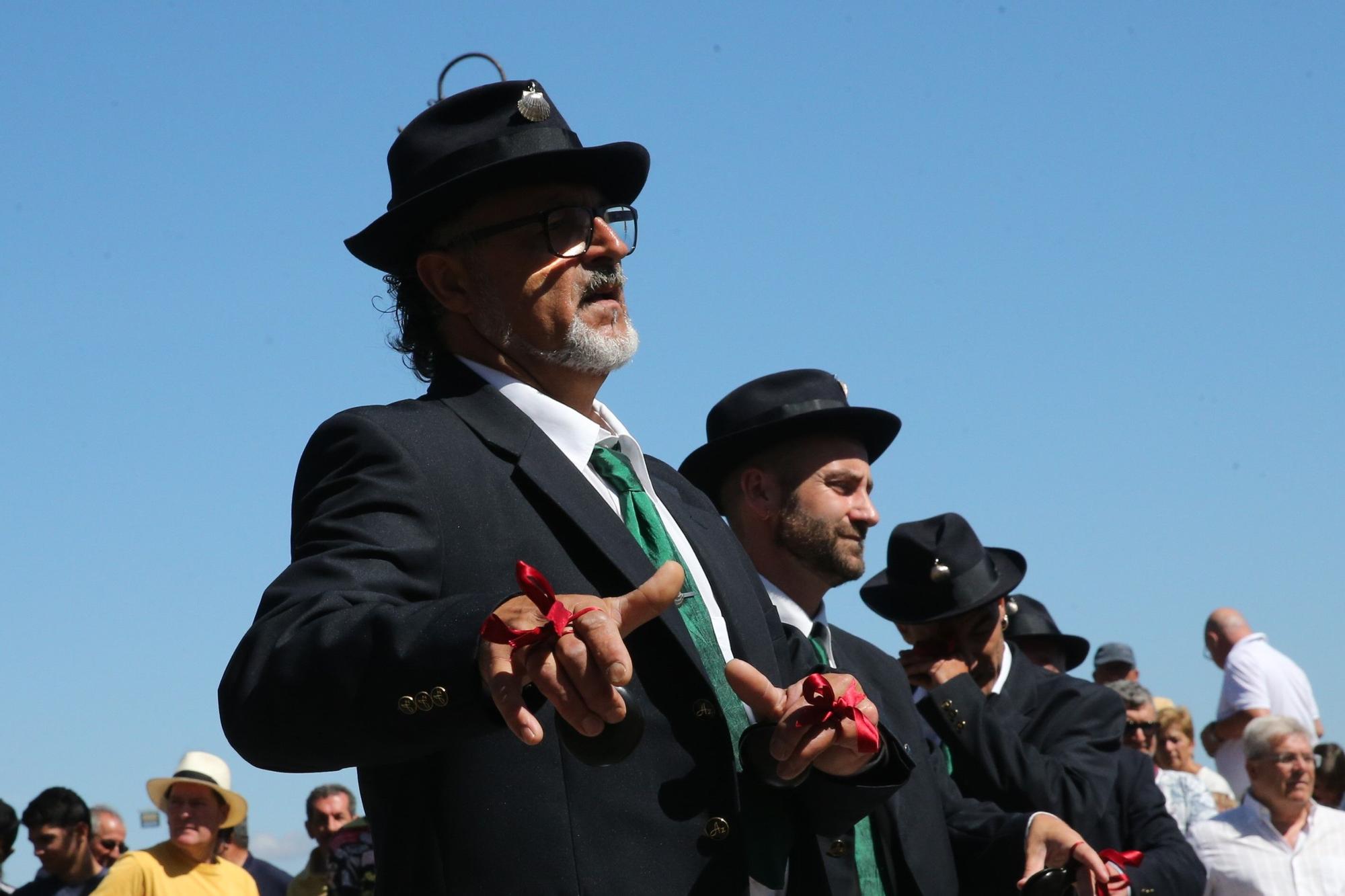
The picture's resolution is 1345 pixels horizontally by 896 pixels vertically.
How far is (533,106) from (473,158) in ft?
0.58

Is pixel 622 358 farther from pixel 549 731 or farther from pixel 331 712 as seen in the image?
pixel 331 712

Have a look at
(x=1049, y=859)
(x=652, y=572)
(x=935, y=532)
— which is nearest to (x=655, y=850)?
(x=652, y=572)

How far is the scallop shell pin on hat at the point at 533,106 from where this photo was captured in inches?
127

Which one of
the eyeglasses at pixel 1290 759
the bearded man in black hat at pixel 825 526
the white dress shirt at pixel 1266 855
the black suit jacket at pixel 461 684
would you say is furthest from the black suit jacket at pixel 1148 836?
the black suit jacket at pixel 461 684

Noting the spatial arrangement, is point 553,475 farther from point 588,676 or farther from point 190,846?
point 190,846

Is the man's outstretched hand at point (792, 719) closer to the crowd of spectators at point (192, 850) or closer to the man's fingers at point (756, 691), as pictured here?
the man's fingers at point (756, 691)

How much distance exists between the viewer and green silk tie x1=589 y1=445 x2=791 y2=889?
2.89 metres

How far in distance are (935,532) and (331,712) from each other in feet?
13.9

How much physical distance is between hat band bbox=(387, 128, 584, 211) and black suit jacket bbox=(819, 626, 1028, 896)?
4.86 ft

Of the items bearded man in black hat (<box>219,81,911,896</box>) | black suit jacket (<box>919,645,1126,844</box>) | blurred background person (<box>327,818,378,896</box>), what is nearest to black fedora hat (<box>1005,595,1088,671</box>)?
black suit jacket (<box>919,645,1126,844</box>)

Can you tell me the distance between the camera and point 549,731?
103 inches

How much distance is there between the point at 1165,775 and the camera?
30.9ft

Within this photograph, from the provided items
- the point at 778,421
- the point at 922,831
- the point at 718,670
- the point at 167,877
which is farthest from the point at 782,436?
the point at 167,877

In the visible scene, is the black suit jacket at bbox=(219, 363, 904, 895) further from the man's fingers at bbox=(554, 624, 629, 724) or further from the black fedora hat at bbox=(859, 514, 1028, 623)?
the black fedora hat at bbox=(859, 514, 1028, 623)
